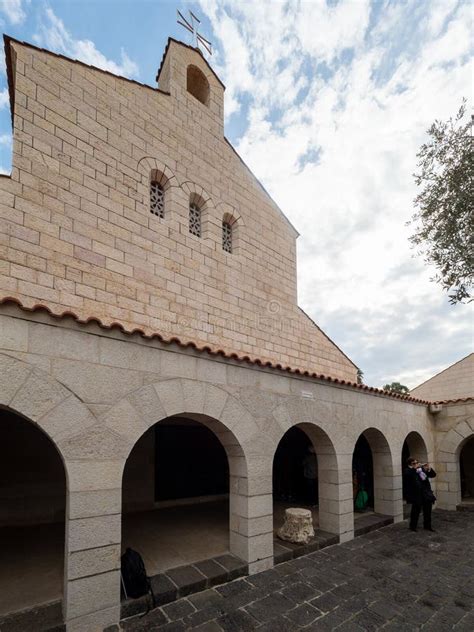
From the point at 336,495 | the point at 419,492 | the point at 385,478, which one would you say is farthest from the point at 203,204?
the point at 419,492

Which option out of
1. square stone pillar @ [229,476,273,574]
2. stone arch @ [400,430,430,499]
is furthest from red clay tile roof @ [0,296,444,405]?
stone arch @ [400,430,430,499]

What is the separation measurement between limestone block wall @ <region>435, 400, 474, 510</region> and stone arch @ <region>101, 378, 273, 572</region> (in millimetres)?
6933

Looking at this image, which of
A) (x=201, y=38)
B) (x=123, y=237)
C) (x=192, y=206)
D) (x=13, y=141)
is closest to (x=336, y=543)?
(x=123, y=237)

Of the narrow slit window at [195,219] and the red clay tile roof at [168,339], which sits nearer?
the red clay tile roof at [168,339]

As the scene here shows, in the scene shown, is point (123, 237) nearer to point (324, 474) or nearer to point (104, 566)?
point (104, 566)

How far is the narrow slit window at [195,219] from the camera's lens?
8172mm

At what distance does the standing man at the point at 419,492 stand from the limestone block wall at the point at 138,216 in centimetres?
355

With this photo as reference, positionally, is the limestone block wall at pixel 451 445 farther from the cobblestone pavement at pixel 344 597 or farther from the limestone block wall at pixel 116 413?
the limestone block wall at pixel 116 413

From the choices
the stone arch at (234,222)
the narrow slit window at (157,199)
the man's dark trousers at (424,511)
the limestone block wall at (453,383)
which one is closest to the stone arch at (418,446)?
the man's dark trousers at (424,511)

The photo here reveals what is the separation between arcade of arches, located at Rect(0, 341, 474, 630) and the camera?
3656 mm

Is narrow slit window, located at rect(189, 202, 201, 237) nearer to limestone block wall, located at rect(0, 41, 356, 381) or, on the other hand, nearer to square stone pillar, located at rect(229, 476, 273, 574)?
limestone block wall, located at rect(0, 41, 356, 381)

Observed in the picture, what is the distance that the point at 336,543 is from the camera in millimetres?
6340

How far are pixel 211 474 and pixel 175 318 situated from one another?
449 centimetres
